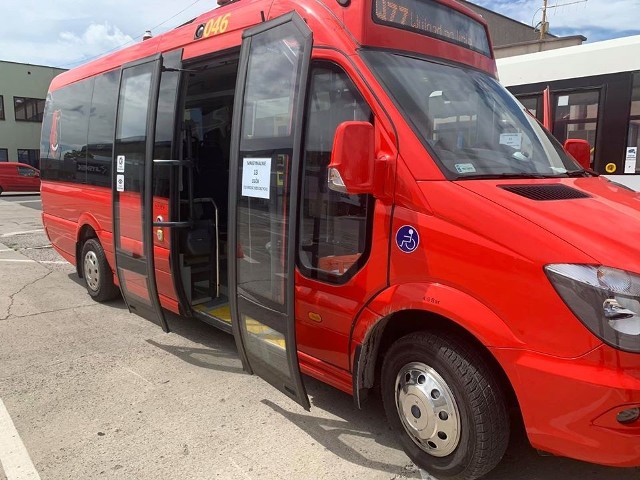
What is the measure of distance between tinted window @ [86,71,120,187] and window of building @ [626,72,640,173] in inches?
253

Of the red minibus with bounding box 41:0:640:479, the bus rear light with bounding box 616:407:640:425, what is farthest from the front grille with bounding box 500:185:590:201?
the bus rear light with bounding box 616:407:640:425

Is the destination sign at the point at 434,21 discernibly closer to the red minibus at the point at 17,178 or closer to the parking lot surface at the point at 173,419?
the parking lot surface at the point at 173,419

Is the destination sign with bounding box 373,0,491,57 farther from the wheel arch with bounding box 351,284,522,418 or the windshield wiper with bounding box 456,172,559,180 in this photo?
the wheel arch with bounding box 351,284,522,418

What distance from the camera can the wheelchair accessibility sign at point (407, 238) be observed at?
2.64m

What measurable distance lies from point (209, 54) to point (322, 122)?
4.66 feet

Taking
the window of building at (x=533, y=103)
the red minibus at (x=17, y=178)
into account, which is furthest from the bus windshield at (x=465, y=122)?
the red minibus at (x=17, y=178)

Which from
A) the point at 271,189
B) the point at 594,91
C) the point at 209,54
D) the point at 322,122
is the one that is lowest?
the point at 271,189

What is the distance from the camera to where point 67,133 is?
254 inches

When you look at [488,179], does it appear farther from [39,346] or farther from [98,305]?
[98,305]

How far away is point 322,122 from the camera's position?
3.16m

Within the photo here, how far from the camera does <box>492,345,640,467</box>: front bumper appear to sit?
6.90ft

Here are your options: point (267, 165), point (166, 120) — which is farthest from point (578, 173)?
point (166, 120)

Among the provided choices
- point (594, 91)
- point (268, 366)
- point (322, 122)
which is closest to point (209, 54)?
point (322, 122)

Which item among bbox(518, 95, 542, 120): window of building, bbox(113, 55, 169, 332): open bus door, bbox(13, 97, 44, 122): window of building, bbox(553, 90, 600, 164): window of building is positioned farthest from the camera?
bbox(13, 97, 44, 122): window of building
